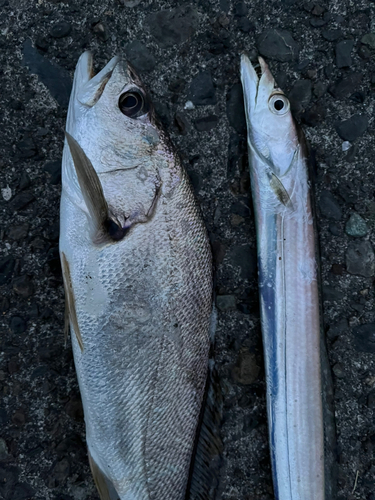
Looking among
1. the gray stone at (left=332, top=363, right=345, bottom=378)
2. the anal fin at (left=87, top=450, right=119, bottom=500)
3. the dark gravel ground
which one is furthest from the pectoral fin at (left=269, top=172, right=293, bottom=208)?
the anal fin at (left=87, top=450, right=119, bottom=500)

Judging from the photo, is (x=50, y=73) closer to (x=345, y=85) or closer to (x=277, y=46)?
(x=277, y=46)

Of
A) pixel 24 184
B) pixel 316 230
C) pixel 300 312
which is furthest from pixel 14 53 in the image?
pixel 300 312

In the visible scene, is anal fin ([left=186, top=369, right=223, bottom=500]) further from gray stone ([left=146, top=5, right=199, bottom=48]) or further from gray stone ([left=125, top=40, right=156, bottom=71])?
gray stone ([left=146, top=5, right=199, bottom=48])

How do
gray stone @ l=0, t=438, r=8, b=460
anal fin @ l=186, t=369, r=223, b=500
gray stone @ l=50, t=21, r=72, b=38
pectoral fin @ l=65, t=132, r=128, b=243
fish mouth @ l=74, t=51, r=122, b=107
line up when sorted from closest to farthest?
pectoral fin @ l=65, t=132, r=128, b=243, fish mouth @ l=74, t=51, r=122, b=107, anal fin @ l=186, t=369, r=223, b=500, gray stone @ l=0, t=438, r=8, b=460, gray stone @ l=50, t=21, r=72, b=38

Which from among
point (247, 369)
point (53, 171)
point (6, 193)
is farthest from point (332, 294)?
point (6, 193)

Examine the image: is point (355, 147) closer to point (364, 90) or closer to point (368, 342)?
point (364, 90)

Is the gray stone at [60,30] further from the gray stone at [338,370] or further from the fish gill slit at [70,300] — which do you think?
the gray stone at [338,370]
